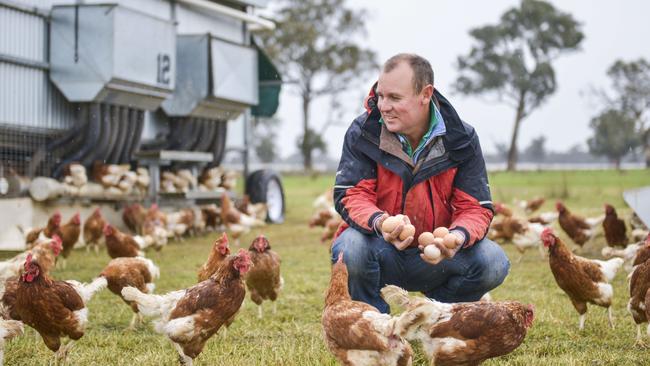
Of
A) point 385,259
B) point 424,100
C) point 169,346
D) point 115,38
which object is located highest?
point 115,38

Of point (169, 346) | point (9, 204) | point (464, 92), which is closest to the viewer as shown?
point (169, 346)

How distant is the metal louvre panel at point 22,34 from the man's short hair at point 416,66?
774 cm

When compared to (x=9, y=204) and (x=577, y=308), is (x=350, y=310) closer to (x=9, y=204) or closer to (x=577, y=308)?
(x=577, y=308)

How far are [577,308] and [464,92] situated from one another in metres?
44.8

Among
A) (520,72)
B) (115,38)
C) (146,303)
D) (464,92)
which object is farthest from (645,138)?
(146,303)

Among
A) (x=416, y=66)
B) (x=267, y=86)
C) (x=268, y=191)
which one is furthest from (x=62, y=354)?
(x=267, y=86)

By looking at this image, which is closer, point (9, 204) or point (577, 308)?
point (577, 308)

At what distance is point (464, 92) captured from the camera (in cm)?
4919

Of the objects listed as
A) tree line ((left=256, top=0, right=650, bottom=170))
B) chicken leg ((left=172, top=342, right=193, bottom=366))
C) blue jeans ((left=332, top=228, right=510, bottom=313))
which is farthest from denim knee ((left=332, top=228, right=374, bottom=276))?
tree line ((left=256, top=0, right=650, bottom=170))

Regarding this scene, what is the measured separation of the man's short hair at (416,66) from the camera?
3.90 meters

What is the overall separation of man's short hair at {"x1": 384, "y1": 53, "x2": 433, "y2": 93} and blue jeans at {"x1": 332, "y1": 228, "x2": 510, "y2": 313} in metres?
0.88

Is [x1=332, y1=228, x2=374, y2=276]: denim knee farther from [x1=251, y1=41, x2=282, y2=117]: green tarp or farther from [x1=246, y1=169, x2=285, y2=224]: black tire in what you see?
[x1=251, y1=41, x2=282, y2=117]: green tarp

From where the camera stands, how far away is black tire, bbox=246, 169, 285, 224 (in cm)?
1550

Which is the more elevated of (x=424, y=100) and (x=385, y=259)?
(x=424, y=100)
